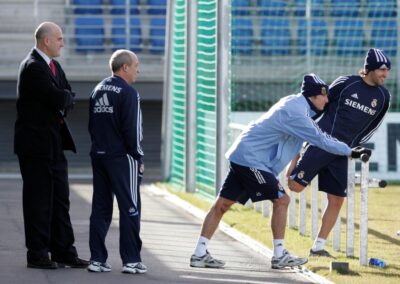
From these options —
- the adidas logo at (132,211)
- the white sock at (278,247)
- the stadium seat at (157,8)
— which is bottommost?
the white sock at (278,247)

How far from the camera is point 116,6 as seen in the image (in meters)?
26.5

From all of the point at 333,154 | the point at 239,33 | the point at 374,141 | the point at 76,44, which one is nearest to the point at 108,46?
the point at 76,44

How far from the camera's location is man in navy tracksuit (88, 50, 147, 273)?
986 cm

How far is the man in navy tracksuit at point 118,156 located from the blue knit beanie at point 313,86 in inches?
56.4

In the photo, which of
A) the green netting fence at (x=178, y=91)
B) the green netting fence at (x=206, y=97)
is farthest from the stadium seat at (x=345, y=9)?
the green netting fence at (x=206, y=97)

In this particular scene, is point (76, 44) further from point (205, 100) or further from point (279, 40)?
point (205, 100)

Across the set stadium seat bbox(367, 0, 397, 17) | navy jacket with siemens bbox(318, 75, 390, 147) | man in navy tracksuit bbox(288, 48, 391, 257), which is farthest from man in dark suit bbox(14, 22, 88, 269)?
stadium seat bbox(367, 0, 397, 17)

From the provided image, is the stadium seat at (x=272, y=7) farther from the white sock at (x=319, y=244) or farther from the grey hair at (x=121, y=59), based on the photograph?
the grey hair at (x=121, y=59)

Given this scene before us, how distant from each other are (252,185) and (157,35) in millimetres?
16272

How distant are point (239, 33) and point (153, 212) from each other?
1094 cm

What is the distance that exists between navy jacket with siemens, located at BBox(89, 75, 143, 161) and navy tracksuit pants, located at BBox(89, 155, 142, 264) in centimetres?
10

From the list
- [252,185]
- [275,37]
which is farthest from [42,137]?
[275,37]

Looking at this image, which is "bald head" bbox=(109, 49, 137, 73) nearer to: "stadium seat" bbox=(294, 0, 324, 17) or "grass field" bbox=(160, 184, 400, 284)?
"grass field" bbox=(160, 184, 400, 284)

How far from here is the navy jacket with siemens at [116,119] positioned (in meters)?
9.83
